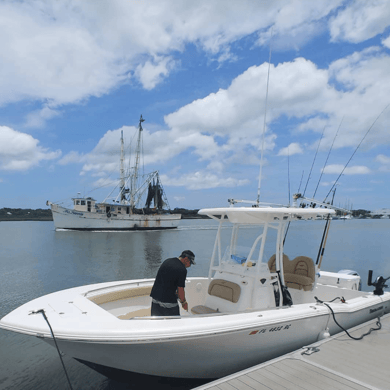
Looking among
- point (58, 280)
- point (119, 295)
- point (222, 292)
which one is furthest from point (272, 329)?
point (58, 280)

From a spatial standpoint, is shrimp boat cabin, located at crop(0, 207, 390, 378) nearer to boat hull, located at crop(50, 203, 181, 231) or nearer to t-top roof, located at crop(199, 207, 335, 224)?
t-top roof, located at crop(199, 207, 335, 224)

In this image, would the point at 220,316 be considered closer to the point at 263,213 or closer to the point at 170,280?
the point at 170,280

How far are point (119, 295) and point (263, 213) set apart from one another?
311 cm

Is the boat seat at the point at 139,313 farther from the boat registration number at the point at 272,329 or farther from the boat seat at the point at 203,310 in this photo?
the boat registration number at the point at 272,329

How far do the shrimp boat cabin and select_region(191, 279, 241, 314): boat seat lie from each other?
16mm

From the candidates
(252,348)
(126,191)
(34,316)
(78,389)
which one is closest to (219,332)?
(252,348)

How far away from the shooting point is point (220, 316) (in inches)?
179

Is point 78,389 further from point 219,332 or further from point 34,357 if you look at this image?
point 219,332

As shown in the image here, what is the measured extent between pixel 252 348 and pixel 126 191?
57.7 metres

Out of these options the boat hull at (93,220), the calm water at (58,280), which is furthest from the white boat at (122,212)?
the calm water at (58,280)

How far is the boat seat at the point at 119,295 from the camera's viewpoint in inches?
227

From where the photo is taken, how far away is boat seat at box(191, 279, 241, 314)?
5.41m

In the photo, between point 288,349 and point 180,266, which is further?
point 288,349

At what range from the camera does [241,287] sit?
542cm
